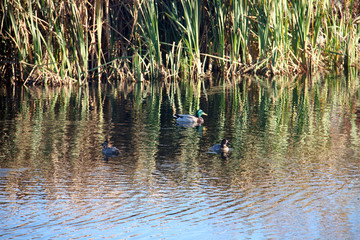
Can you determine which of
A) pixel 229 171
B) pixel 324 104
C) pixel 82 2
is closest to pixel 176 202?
pixel 229 171

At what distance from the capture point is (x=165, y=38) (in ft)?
70.0

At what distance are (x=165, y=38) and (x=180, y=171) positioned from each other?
1374cm

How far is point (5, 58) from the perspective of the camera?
64.2 ft

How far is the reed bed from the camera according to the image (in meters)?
18.5

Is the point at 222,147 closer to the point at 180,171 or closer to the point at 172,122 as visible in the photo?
the point at 180,171

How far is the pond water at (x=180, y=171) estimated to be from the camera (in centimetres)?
594

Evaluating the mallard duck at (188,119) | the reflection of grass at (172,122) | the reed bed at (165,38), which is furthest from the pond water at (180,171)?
the reed bed at (165,38)

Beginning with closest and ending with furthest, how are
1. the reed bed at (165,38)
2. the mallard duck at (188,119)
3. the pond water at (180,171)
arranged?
the pond water at (180,171) → the mallard duck at (188,119) → the reed bed at (165,38)

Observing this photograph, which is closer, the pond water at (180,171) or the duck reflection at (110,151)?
the pond water at (180,171)

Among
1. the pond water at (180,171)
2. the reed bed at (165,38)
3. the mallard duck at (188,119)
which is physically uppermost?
the reed bed at (165,38)

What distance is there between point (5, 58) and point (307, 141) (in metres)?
12.5

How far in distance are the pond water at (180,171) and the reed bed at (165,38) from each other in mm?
3793

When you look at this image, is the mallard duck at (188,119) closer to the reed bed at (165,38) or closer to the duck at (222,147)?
the duck at (222,147)

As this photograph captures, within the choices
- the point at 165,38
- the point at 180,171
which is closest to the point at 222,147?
the point at 180,171
